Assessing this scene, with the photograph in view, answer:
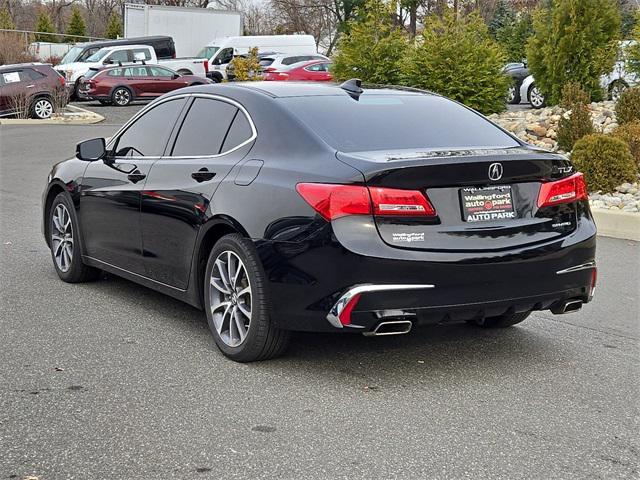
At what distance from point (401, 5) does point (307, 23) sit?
2765cm

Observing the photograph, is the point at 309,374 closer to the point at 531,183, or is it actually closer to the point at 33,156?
the point at 531,183

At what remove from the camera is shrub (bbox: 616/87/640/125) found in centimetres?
1448

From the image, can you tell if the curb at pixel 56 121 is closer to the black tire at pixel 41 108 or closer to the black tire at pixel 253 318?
the black tire at pixel 41 108

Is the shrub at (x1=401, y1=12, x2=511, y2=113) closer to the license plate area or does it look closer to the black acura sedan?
the black acura sedan

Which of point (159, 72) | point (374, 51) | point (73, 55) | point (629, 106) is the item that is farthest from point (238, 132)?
point (73, 55)

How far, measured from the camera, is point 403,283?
473 centimetres

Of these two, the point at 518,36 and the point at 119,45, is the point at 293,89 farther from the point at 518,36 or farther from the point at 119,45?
the point at 518,36

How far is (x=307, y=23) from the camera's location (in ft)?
242

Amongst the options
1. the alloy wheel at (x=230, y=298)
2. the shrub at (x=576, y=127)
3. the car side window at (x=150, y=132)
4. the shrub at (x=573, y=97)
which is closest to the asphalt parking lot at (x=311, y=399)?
the alloy wheel at (x=230, y=298)

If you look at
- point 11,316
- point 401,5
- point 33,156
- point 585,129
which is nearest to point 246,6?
point 401,5

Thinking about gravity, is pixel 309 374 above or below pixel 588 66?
below

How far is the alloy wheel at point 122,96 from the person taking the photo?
3360cm

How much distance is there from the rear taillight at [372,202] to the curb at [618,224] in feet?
20.0

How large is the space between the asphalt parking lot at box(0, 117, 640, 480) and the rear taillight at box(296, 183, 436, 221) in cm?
91
